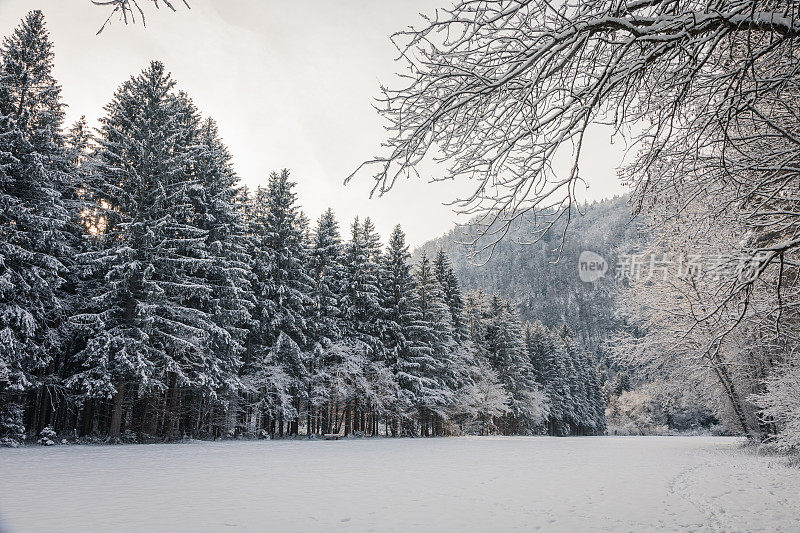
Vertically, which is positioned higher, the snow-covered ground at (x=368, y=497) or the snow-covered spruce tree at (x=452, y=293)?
the snow-covered spruce tree at (x=452, y=293)

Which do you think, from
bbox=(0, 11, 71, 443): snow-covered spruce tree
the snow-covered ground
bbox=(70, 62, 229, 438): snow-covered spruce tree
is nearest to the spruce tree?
bbox=(70, 62, 229, 438): snow-covered spruce tree

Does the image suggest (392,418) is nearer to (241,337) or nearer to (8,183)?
(241,337)

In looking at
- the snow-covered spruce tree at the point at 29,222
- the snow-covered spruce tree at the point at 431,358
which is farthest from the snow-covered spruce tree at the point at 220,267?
the snow-covered spruce tree at the point at 431,358

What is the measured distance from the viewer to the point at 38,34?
605 inches

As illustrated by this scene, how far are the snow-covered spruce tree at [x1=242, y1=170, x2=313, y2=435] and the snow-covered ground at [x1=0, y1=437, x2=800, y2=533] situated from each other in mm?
10460

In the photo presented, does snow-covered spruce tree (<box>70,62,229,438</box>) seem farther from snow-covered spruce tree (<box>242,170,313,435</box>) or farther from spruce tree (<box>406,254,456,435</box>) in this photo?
spruce tree (<box>406,254,456,435</box>)

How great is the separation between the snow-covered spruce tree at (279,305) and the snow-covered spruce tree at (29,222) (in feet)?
26.6

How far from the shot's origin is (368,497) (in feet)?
20.4

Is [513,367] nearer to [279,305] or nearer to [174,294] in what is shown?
[279,305]

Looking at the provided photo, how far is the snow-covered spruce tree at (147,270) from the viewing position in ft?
48.0

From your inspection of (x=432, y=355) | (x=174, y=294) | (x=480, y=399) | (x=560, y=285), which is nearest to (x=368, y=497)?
(x=174, y=294)

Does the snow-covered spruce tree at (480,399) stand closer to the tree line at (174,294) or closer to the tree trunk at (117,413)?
the tree line at (174,294)

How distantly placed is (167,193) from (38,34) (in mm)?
6737

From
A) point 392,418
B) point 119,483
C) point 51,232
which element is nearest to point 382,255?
point 392,418
